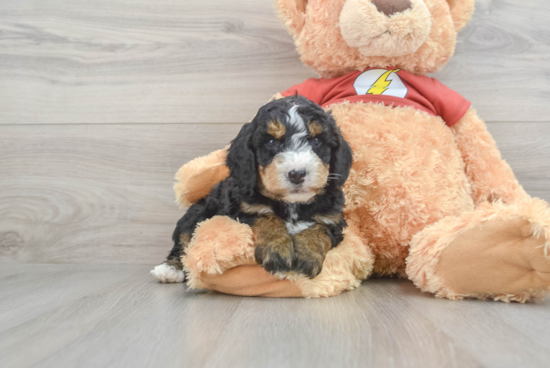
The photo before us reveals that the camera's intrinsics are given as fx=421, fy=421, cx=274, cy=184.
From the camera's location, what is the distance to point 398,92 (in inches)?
69.1

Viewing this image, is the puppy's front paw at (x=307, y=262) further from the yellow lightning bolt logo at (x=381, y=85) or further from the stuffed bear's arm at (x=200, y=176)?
A: the yellow lightning bolt logo at (x=381, y=85)

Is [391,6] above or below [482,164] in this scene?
above

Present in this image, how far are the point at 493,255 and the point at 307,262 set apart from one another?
1.85 ft

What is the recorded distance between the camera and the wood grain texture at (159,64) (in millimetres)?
2160

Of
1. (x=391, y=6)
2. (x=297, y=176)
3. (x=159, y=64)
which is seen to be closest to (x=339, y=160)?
(x=297, y=176)

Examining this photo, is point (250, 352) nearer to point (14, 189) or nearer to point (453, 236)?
point (453, 236)

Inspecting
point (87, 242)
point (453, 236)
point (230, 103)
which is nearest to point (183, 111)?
point (230, 103)

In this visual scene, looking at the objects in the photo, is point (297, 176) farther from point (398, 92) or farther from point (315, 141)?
point (398, 92)

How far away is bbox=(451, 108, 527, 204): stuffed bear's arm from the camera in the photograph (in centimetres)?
176

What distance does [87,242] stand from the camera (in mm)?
2338

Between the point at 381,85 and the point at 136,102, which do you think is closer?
the point at 381,85

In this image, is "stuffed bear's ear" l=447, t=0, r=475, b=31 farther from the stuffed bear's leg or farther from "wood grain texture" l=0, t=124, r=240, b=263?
"wood grain texture" l=0, t=124, r=240, b=263

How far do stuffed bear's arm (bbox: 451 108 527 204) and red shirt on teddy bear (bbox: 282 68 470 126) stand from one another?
0.21 ft

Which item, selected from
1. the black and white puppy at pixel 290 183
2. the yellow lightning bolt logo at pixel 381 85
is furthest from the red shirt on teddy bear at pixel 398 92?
the black and white puppy at pixel 290 183
